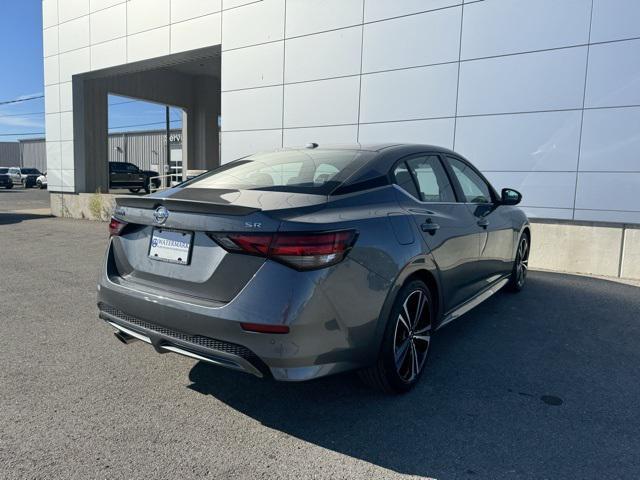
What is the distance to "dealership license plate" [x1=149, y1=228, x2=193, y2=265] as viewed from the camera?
104 inches

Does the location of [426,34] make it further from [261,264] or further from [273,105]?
Answer: [261,264]

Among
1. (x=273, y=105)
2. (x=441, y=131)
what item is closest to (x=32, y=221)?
(x=273, y=105)

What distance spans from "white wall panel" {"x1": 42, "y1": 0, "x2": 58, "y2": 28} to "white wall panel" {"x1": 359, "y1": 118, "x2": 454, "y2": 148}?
12.1 m

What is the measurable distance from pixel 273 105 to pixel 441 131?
150 inches

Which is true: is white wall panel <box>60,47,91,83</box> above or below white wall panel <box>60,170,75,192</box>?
above

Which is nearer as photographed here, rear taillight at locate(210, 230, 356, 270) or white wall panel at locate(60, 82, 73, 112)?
rear taillight at locate(210, 230, 356, 270)

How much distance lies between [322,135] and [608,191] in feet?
16.9

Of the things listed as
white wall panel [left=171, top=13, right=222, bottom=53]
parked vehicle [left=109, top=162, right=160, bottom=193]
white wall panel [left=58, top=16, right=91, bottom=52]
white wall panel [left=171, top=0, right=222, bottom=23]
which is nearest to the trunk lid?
white wall panel [left=171, top=13, right=222, bottom=53]

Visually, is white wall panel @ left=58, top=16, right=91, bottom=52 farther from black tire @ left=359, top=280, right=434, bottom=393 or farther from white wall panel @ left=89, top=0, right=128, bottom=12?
black tire @ left=359, top=280, right=434, bottom=393

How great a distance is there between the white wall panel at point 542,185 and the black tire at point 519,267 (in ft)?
6.37

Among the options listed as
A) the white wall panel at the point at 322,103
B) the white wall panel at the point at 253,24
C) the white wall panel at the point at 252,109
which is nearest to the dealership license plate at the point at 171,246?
the white wall panel at the point at 322,103

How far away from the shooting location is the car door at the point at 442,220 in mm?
3262

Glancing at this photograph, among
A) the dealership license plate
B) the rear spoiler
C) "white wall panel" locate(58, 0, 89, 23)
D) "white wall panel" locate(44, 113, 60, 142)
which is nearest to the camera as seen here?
the rear spoiler

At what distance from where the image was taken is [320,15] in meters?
9.59
